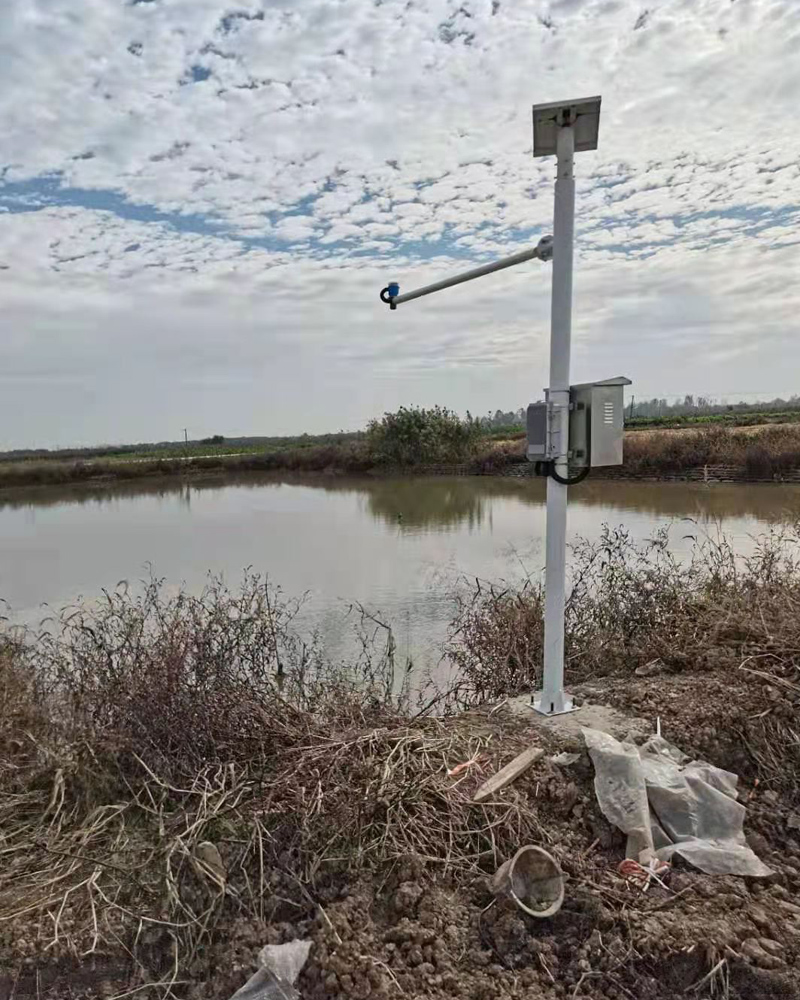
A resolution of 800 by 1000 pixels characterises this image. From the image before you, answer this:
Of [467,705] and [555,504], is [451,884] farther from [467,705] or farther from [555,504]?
[467,705]

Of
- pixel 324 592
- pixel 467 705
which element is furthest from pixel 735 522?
pixel 467 705

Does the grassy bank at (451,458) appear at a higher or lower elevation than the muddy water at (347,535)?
higher

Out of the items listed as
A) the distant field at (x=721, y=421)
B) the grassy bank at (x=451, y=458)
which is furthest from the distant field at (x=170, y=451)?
the distant field at (x=721, y=421)

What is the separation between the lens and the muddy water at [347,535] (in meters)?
10.8

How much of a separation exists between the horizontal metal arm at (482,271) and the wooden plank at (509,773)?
2.51 metres

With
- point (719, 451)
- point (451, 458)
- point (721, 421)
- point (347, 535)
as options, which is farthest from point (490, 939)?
point (721, 421)

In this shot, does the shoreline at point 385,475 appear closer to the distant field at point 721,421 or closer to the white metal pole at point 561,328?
the distant field at point 721,421

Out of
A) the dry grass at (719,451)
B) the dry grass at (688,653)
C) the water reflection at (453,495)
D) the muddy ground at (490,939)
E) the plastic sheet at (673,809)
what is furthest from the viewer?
the dry grass at (719,451)

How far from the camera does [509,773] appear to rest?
3148 millimetres

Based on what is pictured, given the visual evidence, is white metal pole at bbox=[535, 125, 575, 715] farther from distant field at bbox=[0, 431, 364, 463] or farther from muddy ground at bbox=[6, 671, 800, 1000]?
distant field at bbox=[0, 431, 364, 463]

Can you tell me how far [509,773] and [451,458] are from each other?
33.9m

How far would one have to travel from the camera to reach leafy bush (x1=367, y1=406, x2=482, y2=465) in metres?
37.0

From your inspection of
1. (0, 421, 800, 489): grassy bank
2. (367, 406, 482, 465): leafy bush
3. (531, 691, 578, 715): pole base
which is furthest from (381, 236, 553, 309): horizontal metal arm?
(367, 406, 482, 465): leafy bush

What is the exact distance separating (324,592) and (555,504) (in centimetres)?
729
